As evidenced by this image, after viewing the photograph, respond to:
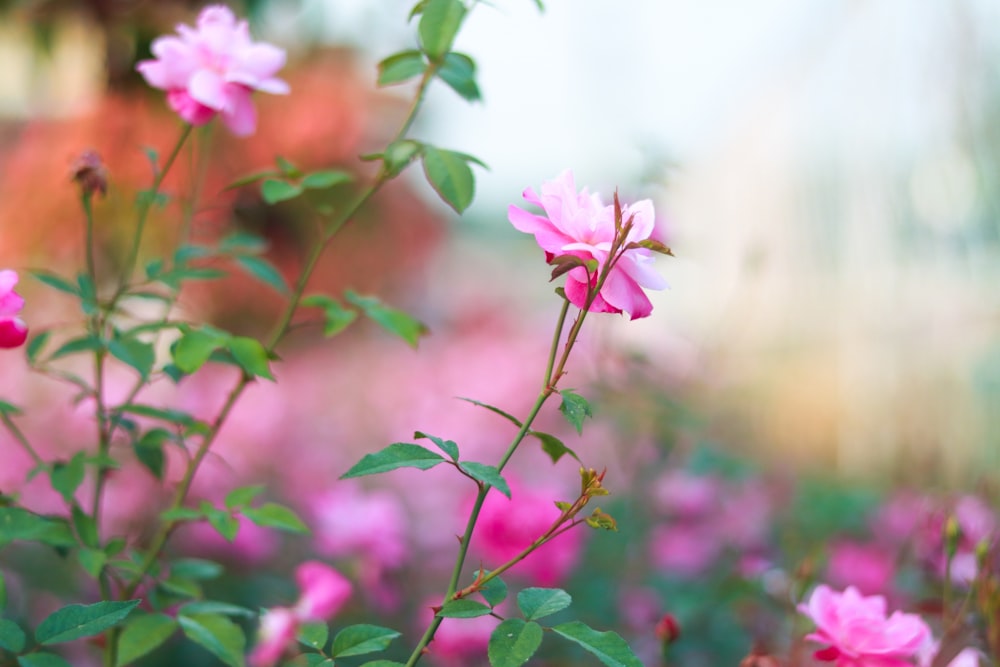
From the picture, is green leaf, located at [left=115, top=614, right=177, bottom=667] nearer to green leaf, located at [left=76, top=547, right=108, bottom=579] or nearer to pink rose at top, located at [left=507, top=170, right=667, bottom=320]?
green leaf, located at [left=76, top=547, right=108, bottom=579]

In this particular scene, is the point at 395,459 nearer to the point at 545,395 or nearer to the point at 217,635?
the point at 545,395

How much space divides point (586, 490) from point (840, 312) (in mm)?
2565

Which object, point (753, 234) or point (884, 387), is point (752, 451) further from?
point (753, 234)

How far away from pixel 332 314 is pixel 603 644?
1.10ft

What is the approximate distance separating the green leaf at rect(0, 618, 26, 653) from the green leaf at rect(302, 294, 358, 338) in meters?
0.28

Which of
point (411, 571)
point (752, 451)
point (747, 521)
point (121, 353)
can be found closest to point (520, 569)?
point (411, 571)

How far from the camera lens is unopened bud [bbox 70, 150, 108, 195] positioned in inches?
25.7

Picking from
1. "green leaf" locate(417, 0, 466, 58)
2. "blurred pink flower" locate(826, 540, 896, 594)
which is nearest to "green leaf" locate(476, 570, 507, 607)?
"green leaf" locate(417, 0, 466, 58)

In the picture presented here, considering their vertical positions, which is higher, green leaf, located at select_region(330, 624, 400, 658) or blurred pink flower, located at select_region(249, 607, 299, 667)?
Answer: green leaf, located at select_region(330, 624, 400, 658)

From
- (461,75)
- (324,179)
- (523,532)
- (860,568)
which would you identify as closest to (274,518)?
(324,179)

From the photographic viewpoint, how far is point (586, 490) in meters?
0.48

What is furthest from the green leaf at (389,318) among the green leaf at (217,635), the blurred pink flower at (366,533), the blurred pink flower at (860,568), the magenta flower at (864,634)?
the blurred pink flower at (860,568)

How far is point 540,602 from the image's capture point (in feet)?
1.58

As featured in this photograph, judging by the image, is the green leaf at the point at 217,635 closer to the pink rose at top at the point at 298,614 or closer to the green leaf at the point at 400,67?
the pink rose at top at the point at 298,614
